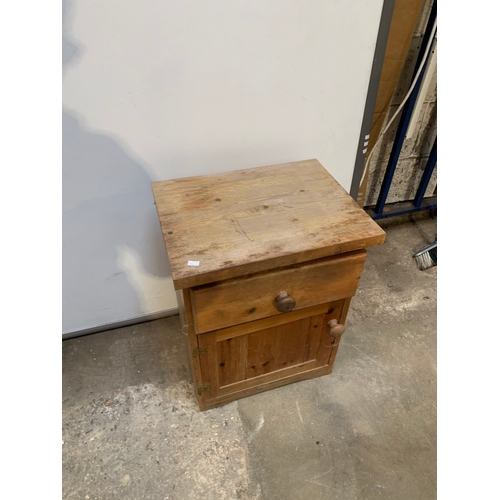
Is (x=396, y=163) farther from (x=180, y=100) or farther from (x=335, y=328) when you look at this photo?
(x=180, y=100)

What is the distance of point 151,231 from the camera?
1195 mm

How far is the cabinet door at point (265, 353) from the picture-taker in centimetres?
97

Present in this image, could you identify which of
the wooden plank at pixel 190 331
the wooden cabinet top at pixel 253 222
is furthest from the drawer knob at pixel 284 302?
the wooden plank at pixel 190 331

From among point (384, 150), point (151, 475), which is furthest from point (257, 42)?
point (151, 475)

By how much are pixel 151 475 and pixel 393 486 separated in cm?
69

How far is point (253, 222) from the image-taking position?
880 millimetres

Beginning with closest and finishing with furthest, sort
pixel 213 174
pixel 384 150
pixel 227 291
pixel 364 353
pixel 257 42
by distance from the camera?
pixel 227 291, pixel 257 42, pixel 213 174, pixel 364 353, pixel 384 150

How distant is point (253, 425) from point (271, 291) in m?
0.54

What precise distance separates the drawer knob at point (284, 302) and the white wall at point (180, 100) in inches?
18.9

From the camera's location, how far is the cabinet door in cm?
97

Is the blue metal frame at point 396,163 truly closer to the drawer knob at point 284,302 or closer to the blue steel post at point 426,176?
the blue steel post at point 426,176

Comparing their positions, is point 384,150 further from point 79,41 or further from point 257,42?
point 79,41

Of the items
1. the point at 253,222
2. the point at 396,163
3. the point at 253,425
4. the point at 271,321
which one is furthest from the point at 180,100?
the point at 396,163

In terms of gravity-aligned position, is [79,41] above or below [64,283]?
above
